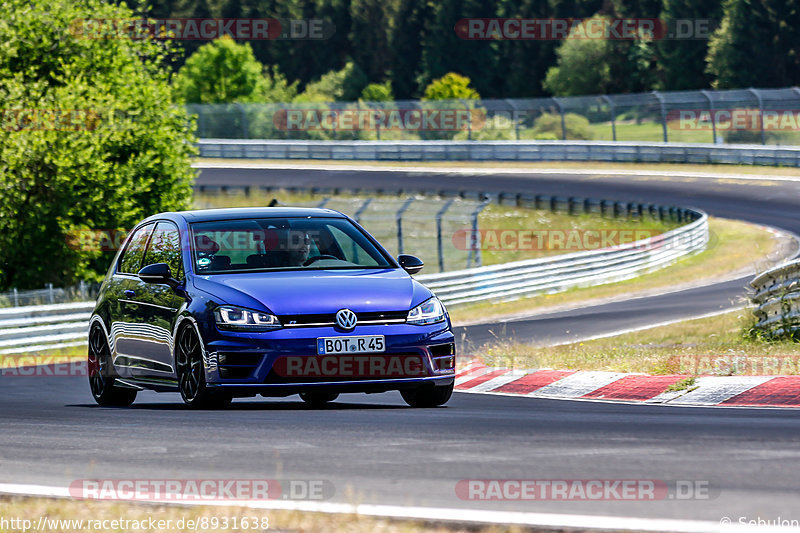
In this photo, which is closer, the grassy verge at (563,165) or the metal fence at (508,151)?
the grassy verge at (563,165)

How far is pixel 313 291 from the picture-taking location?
28.3 feet

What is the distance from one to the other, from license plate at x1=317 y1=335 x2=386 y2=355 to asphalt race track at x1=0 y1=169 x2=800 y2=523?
45 cm

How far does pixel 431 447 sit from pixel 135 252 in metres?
4.77

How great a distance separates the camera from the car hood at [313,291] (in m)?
8.48

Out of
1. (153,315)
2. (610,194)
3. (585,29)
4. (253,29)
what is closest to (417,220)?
(610,194)

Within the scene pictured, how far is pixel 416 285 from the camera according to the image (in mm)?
9070

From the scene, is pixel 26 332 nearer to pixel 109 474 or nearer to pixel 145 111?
pixel 145 111

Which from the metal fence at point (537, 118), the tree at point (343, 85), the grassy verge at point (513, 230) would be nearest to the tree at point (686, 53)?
the metal fence at point (537, 118)

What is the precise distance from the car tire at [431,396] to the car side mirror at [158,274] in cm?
199

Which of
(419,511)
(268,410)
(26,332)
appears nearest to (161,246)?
(268,410)

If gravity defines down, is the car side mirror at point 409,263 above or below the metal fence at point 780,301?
above

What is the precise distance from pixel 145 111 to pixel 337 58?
302 feet

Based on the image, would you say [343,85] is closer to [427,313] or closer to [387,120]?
[387,120]

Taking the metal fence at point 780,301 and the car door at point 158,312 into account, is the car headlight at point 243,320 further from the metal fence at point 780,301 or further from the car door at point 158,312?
the metal fence at point 780,301
